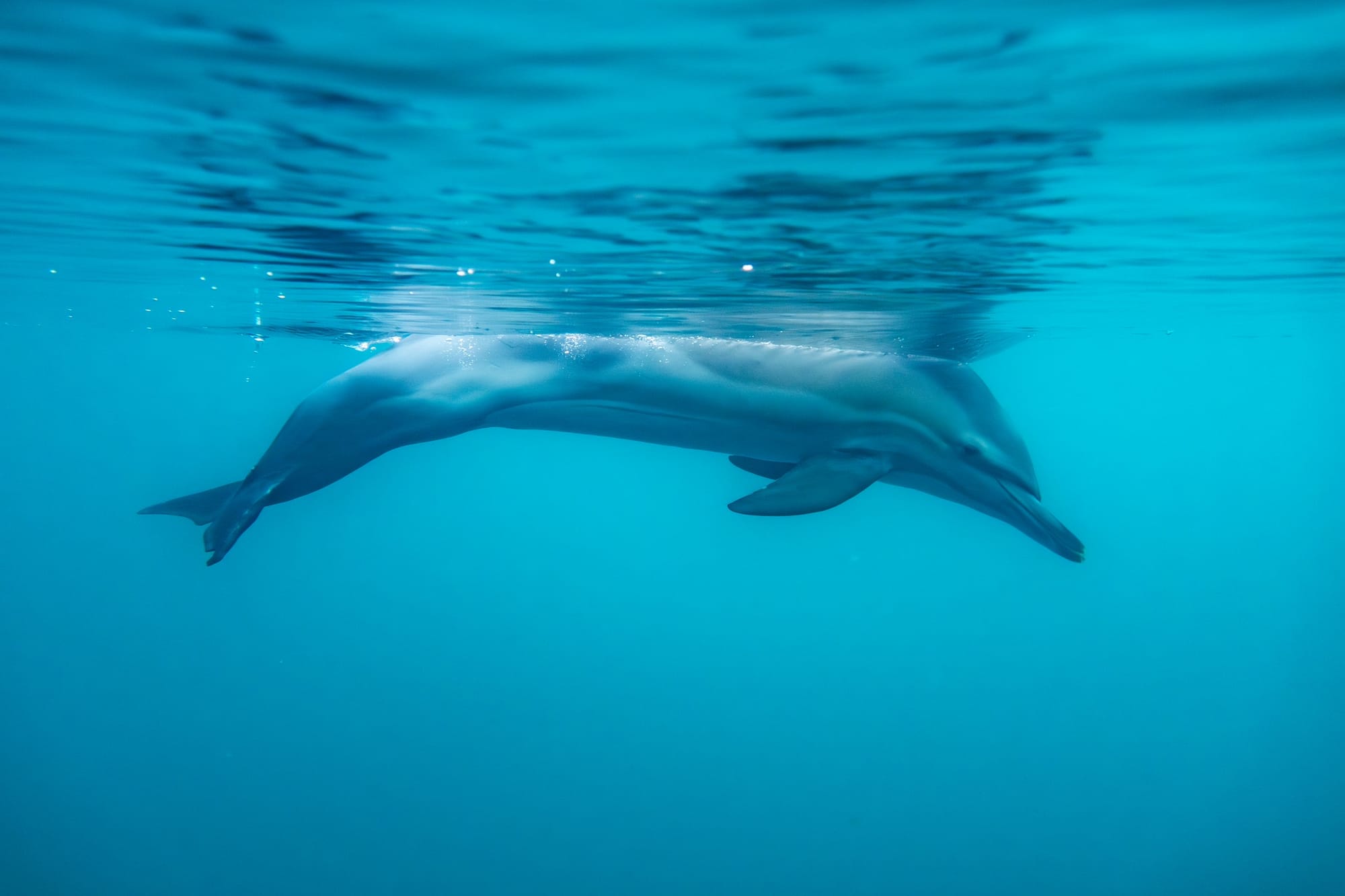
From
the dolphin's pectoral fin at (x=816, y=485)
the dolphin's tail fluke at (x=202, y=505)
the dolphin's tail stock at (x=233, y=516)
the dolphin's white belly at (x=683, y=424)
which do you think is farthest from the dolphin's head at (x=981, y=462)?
the dolphin's tail fluke at (x=202, y=505)

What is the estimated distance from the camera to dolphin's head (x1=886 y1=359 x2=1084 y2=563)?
25.3 ft

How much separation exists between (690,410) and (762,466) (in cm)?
130

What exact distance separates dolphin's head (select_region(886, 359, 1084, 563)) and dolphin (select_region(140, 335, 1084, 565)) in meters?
0.01

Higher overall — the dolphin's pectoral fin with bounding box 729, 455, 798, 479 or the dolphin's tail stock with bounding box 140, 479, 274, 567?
the dolphin's pectoral fin with bounding box 729, 455, 798, 479

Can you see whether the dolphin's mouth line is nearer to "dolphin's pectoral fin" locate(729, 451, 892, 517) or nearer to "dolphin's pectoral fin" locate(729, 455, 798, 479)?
"dolphin's pectoral fin" locate(729, 451, 892, 517)

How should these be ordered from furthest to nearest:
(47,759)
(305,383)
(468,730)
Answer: (305,383) → (468,730) → (47,759)

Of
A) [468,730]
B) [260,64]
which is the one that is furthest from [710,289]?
[468,730]

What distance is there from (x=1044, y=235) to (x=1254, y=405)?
185 ft

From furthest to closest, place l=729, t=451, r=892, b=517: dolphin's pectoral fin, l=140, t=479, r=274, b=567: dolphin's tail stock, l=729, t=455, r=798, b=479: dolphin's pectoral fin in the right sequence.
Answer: l=729, t=455, r=798, b=479: dolphin's pectoral fin → l=729, t=451, r=892, b=517: dolphin's pectoral fin → l=140, t=479, r=274, b=567: dolphin's tail stock

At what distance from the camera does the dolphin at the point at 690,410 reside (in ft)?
24.3

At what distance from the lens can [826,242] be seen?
8.19 m

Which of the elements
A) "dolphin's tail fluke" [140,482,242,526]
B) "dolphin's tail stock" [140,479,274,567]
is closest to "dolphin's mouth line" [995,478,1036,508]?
"dolphin's tail stock" [140,479,274,567]

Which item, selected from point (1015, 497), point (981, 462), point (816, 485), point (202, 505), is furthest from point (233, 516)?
point (1015, 497)

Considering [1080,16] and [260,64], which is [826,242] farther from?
[260,64]
